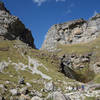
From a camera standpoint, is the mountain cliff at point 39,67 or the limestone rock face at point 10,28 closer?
the mountain cliff at point 39,67

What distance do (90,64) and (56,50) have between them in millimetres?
65354

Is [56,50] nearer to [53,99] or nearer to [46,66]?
[46,66]

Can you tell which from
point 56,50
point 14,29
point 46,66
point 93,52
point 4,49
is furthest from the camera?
point 56,50

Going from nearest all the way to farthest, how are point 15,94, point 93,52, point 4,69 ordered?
point 15,94
point 4,69
point 93,52

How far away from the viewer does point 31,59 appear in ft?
276

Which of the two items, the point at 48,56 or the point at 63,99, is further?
the point at 48,56

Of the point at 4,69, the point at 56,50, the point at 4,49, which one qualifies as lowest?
the point at 4,69

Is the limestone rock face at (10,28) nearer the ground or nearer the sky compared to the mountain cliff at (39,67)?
nearer the sky

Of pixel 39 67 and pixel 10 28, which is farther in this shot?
pixel 10 28

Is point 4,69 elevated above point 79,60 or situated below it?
below

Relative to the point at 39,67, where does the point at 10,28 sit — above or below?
above

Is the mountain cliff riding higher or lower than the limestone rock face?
lower

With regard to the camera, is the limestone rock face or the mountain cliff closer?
the mountain cliff

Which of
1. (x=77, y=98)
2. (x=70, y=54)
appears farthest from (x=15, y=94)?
(x=70, y=54)
